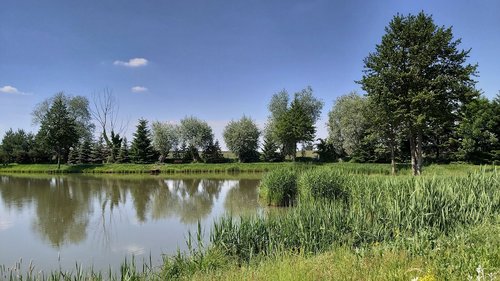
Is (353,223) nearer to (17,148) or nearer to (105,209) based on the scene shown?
(105,209)

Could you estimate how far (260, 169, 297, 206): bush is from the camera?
16898 mm

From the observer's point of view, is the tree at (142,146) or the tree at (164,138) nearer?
the tree at (142,146)

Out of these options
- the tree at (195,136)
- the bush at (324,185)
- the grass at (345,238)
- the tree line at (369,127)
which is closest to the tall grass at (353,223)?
the grass at (345,238)

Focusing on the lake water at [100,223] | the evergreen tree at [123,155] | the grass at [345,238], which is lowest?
the lake water at [100,223]

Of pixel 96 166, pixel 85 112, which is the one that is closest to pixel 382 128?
pixel 96 166

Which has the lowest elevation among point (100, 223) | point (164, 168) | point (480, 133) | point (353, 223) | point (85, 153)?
point (100, 223)

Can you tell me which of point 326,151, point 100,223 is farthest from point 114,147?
point 100,223

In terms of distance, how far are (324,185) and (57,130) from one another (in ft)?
135

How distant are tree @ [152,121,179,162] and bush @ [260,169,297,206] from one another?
35.0 metres

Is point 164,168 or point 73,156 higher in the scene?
point 73,156

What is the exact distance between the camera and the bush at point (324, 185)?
45.3ft

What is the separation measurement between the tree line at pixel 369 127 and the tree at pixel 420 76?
0.07m

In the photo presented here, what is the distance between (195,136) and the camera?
52.6 m

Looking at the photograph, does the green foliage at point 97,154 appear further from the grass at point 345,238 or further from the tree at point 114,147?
the grass at point 345,238
